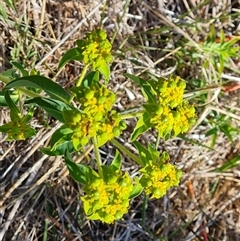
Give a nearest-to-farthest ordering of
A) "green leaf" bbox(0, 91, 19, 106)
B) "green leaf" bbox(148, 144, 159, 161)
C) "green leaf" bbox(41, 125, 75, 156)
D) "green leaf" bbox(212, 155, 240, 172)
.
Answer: "green leaf" bbox(41, 125, 75, 156) < "green leaf" bbox(148, 144, 159, 161) < "green leaf" bbox(0, 91, 19, 106) < "green leaf" bbox(212, 155, 240, 172)

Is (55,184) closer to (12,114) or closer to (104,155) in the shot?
(104,155)

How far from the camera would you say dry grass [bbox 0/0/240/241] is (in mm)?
2617

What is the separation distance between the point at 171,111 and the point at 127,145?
1.06 meters

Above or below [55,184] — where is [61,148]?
above

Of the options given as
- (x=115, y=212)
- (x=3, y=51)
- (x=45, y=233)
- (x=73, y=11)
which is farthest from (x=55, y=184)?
(x=115, y=212)

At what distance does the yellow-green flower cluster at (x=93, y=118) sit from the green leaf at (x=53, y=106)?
0.38 ft

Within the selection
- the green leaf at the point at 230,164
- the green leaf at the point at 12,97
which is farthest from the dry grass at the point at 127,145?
the green leaf at the point at 12,97

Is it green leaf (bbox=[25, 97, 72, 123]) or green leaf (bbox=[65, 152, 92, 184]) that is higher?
green leaf (bbox=[25, 97, 72, 123])

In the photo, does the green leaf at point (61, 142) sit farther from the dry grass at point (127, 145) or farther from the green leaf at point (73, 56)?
the dry grass at point (127, 145)

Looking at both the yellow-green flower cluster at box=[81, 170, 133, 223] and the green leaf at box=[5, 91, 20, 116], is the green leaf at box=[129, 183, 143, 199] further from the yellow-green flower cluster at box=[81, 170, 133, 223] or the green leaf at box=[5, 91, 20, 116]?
the green leaf at box=[5, 91, 20, 116]

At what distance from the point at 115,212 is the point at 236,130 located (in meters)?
1.41

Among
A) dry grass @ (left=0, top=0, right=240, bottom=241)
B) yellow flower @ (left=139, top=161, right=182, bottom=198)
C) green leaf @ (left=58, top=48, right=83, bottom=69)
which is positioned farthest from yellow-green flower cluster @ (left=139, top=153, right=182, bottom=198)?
dry grass @ (left=0, top=0, right=240, bottom=241)

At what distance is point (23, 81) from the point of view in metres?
1.58

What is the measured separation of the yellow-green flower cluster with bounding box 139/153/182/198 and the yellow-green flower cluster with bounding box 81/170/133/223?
0.27ft
